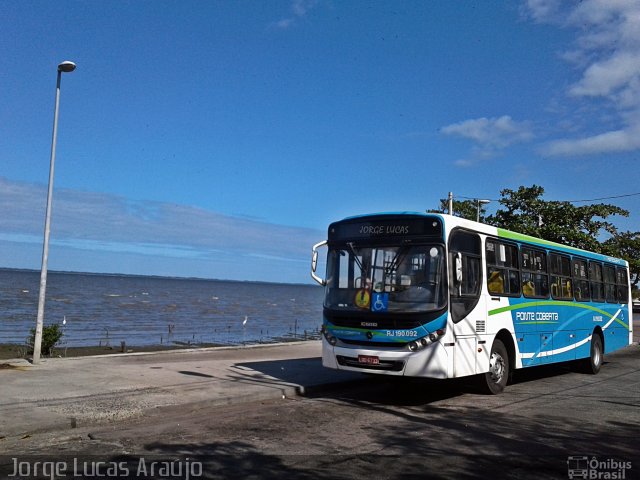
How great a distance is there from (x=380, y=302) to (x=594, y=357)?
27.7 ft

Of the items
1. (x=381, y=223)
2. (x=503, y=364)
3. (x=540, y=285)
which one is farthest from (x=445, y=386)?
(x=381, y=223)

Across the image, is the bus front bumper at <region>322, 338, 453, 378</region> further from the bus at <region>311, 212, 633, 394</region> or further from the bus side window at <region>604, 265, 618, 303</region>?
the bus side window at <region>604, 265, 618, 303</region>

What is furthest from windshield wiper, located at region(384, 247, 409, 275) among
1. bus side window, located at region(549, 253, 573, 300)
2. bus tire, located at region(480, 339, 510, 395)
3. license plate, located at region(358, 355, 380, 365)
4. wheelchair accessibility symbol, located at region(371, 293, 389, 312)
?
bus side window, located at region(549, 253, 573, 300)

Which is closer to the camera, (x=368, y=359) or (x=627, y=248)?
(x=368, y=359)

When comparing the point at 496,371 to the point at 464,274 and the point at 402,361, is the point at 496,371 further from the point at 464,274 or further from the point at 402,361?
the point at 402,361

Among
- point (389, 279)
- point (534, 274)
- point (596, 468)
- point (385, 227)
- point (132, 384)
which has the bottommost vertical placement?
point (596, 468)

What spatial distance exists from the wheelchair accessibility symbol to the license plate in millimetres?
796

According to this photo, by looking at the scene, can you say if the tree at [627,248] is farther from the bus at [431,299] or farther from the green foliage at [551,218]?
A: the bus at [431,299]

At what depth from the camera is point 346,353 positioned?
10438 mm

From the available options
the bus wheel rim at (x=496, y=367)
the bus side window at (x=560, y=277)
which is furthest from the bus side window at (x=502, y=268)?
the bus side window at (x=560, y=277)

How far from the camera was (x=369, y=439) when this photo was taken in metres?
7.45

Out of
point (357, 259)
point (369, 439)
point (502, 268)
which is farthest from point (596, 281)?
point (369, 439)

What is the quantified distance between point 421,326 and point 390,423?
5.95 feet

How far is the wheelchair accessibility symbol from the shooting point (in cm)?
1009
